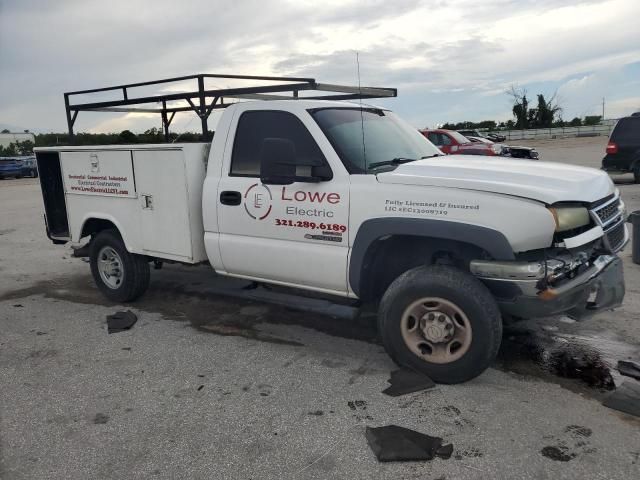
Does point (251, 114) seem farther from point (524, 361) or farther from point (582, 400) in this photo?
point (582, 400)

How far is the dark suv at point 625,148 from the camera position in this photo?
1391 centimetres

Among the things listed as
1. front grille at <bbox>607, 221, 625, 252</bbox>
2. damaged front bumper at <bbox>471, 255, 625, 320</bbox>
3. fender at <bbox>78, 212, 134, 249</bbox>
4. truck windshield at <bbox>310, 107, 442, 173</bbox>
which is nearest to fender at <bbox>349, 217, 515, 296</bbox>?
damaged front bumper at <bbox>471, 255, 625, 320</bbox>

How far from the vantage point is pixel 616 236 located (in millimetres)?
4051

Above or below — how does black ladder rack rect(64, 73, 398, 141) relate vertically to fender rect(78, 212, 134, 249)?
above

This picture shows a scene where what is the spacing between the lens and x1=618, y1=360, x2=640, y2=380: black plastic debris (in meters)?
3.81

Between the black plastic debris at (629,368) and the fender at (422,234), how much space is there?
1339mm

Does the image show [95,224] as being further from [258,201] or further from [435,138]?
[435,138]

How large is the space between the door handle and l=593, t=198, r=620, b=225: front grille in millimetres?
2749

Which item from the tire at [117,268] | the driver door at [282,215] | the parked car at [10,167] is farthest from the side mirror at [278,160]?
the parked car at [10,167]

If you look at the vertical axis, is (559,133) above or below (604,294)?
above

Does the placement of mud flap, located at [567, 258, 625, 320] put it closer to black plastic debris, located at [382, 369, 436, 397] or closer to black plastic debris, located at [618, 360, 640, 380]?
black plastic debris, located at [618, 360, 640, 380]

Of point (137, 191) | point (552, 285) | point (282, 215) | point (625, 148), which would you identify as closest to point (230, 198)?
point (282, 215)

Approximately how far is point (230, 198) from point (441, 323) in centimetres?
210

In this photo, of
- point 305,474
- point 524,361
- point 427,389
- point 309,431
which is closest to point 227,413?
point 309,431
